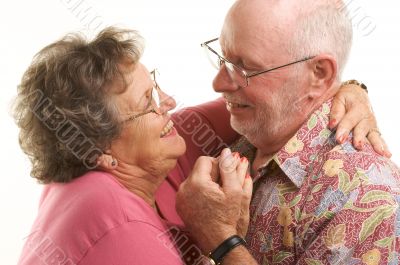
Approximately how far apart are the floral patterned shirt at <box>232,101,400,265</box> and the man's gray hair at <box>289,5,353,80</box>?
19cm

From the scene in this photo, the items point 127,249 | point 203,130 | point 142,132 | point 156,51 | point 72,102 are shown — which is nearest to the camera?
point 127,249

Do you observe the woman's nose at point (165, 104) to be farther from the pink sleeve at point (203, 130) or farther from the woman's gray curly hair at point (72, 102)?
the pink sleeve at point (203, 130)

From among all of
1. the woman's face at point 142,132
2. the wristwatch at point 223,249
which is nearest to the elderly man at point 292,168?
the wristwatch at point 223,249

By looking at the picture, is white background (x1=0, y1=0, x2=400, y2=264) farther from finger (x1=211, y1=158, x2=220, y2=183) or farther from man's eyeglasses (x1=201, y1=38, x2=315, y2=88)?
finger (x1=211, y1=158, x2=220, y2=183)

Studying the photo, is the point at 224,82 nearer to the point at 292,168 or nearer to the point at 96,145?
the point at 292,168

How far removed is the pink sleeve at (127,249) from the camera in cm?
137

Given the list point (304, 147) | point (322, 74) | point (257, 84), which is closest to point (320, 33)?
point (322, 74)

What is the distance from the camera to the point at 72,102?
1550 millimetres

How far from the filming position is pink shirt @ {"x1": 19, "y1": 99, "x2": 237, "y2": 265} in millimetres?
1388

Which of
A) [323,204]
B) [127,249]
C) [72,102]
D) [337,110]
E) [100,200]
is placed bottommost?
[323,204]

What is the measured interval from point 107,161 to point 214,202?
1.07ft

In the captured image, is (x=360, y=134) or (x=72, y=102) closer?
(x=72, y=102)

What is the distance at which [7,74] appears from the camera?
2693 mm

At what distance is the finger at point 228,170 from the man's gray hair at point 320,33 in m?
0.35
